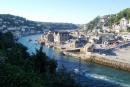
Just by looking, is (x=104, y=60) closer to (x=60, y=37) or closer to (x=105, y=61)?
(x=105, y=61)

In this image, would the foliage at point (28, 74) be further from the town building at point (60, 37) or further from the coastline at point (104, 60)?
the town building at point (60, 37)

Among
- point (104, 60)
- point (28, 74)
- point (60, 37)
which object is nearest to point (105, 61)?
point (104, 60)

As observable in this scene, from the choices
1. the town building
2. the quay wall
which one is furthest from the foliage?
the town building

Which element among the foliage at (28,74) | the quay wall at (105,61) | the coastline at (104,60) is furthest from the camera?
the coastline at (104,60)

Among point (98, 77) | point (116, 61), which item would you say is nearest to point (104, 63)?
point (116, 61)

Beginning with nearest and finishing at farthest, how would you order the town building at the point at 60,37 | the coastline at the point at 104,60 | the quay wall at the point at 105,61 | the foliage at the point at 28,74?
the foliage at the point at 28,74
the quay wall at the point at 105,61
the coastline at the point at 104,60
the town building at the point at 60,37

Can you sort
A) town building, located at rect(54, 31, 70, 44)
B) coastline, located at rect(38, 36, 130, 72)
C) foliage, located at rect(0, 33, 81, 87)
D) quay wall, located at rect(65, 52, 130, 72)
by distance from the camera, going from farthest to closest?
1. town building, located at rect(54, 31, 70, 44)
2. coastline, located at rect(38, 36, 130, 72)
3. quay wall, located at rect(65, 52, 130, 72)
4. foliage, located at rect(0, 33, 81, 87)

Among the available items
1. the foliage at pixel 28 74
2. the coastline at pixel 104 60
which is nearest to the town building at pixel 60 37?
the coastline at pixel 104 60

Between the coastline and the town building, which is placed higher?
the town building

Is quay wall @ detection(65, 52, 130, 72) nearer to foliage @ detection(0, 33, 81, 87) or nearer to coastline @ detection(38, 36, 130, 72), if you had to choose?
coastline @ detection(38, 36, 130, 72)

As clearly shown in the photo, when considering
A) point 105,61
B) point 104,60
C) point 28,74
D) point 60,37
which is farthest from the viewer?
point 60,37

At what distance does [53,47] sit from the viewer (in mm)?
50562

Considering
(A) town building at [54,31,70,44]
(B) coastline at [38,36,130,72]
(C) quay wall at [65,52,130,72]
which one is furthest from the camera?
(A) town building at [54,31,70,44]

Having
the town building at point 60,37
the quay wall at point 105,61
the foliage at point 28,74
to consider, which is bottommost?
the quay wall at point 105,61
